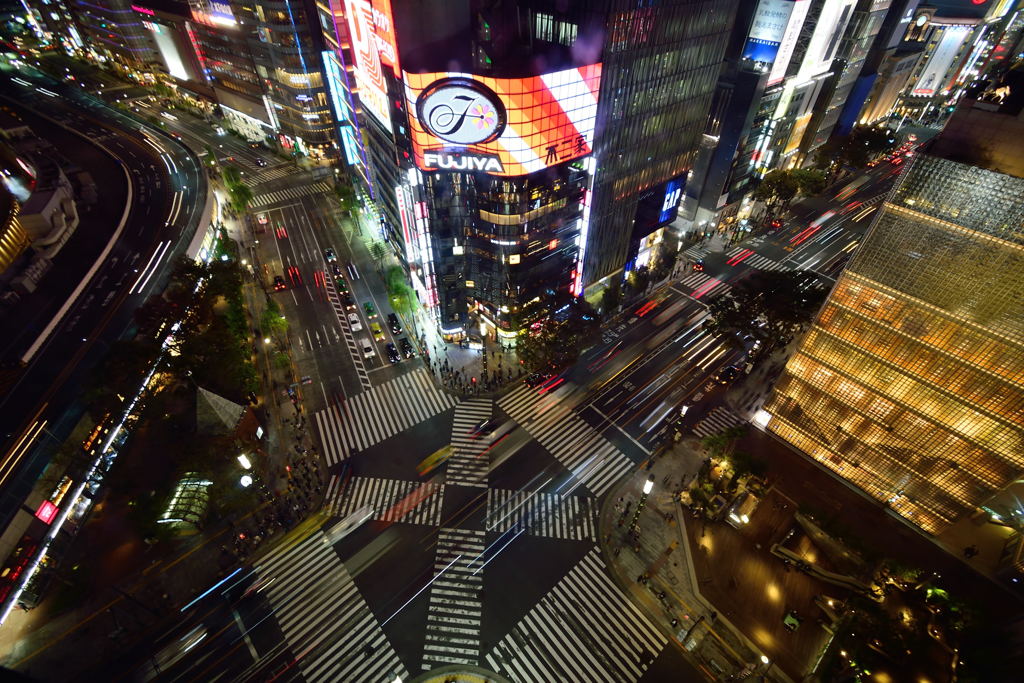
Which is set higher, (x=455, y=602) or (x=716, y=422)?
(x=716, y=422)

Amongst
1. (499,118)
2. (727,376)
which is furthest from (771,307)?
(499,118)

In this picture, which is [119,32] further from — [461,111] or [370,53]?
[461,111]

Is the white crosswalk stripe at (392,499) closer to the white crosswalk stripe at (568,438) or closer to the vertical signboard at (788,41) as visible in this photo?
the white crosswalk stripe at (568,438)

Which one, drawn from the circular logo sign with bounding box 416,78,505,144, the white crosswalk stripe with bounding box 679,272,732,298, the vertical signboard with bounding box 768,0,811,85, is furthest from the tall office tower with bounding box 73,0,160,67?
the white crosswalk stripe with bounding box 679,272,732,298

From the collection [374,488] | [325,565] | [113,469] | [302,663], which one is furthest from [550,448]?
[113,469]

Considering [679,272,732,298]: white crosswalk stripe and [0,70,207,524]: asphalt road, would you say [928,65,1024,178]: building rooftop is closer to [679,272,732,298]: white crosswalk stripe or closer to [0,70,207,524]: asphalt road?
[679,272,732,298]: white crosswalk stripe

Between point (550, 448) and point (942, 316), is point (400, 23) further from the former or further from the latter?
point (942, 316)
